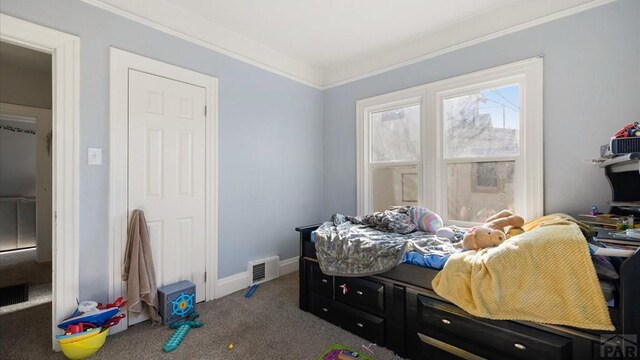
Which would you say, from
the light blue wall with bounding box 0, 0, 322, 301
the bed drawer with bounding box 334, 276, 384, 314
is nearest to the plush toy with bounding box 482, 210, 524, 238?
the bed drawer with bounding box 334, 276, 384, 314

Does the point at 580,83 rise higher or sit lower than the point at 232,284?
higher

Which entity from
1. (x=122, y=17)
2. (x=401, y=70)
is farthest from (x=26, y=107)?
(x=401, y=70)

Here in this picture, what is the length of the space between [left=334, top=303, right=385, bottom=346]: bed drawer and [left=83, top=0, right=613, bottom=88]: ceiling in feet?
7.85

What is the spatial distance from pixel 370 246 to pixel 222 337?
1227 millimetres

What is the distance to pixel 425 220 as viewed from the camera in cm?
247

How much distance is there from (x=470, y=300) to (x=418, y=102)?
203 centimetres

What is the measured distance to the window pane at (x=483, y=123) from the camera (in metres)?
2.41

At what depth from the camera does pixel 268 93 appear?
315cm

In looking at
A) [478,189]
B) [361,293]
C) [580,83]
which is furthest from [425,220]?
[580,83]

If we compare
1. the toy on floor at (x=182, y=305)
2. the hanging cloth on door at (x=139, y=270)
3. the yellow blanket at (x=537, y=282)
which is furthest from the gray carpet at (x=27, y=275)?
the yellow blanket at (x=537, y=282)

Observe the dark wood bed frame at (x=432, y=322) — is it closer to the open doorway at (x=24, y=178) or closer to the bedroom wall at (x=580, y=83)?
the bedroom wall at (x=580, y=83)

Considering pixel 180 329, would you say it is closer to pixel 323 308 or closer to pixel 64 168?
pixel 323 308

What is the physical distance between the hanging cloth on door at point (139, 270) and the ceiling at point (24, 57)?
7.59 ft

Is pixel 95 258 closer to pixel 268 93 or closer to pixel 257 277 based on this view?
pixel 257 277
